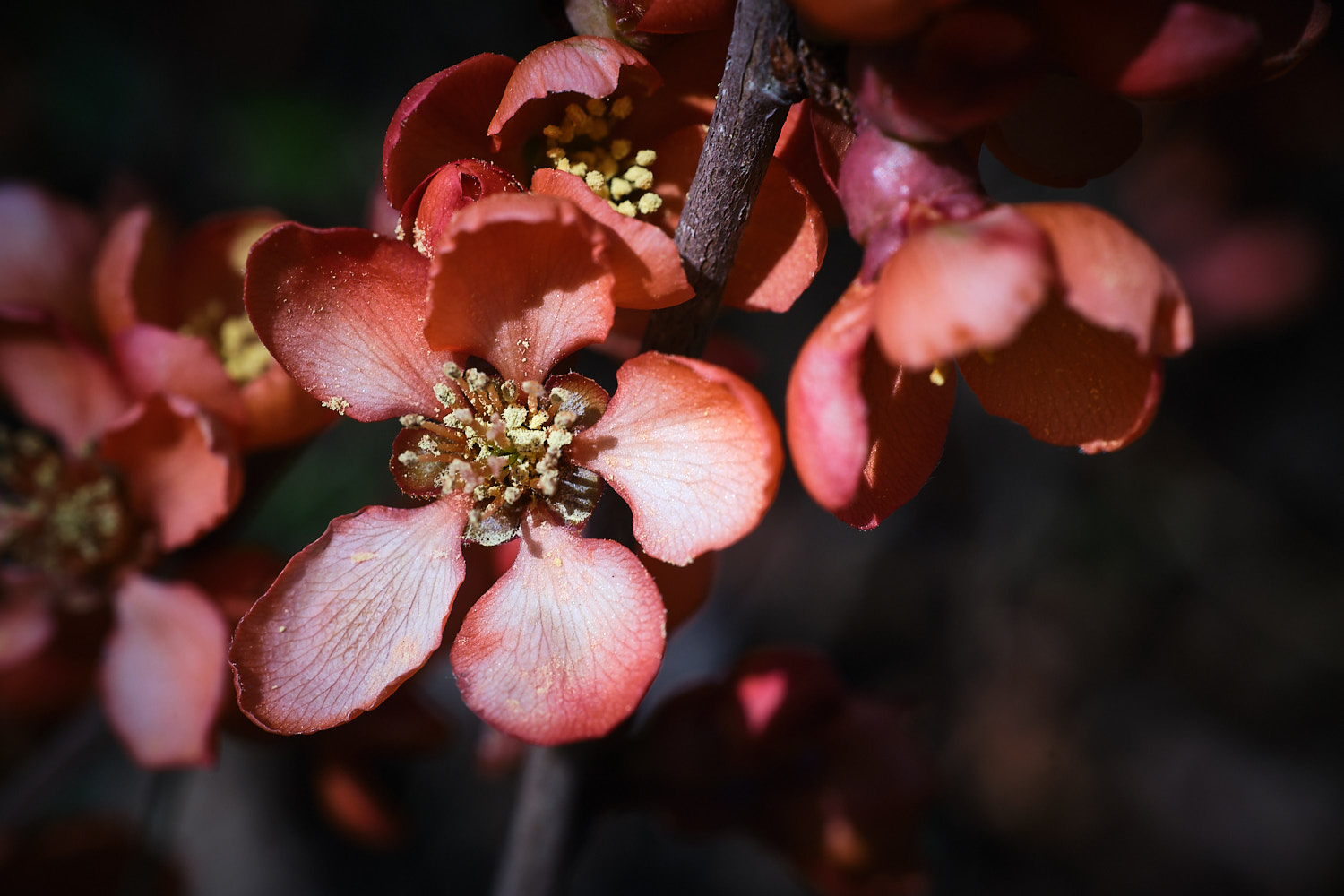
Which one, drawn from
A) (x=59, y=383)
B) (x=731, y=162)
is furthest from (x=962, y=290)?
(x=59, y=383)

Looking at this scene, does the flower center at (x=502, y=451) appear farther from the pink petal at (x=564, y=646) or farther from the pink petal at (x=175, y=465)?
the pink petal at (x=175, y=465)

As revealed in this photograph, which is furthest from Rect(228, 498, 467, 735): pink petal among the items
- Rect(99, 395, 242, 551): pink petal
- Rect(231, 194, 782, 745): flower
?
Rect(99, 395, 242, 551): pink petal

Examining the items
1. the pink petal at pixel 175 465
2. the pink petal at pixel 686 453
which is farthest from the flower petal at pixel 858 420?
the pink petal at pixel 175 465

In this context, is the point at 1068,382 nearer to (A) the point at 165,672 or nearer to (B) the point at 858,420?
(B) the point at 858,420

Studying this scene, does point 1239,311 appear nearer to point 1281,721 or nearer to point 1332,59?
point 1332,59

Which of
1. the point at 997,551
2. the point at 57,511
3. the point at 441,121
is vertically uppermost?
the point at 441,121

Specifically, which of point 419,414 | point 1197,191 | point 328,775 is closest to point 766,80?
point 419,414
